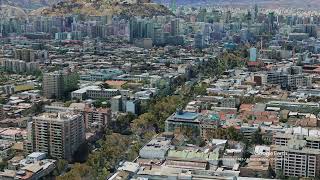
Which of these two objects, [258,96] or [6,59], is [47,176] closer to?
[258,96]

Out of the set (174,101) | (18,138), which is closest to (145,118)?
(174,101)

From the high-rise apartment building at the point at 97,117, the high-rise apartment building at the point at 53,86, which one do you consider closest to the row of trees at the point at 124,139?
the high-rise apartment building at the point at 97,117

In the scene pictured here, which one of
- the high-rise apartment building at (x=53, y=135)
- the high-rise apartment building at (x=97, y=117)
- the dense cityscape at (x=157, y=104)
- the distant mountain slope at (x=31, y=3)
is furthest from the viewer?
the distant mountain slope at (x=31, y=3)

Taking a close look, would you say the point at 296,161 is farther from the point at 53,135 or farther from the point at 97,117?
the point at 97,117

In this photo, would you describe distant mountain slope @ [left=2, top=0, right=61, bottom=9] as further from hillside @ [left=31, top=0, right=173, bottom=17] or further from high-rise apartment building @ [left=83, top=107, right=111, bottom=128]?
high-rise apartment building @ [left=83, top=107, right=111, bottom=128]

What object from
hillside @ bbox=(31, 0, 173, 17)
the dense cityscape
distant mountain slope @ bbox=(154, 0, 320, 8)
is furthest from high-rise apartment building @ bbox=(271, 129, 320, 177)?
distant mountain slope @ bbox=(154, 0, 320, 8)

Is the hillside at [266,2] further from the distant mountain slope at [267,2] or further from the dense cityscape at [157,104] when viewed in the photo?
the dense cityscape at [157,104]
